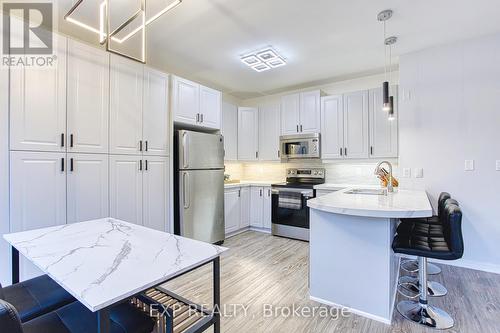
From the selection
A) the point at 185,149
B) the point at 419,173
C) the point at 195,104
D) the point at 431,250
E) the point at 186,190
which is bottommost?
the point at 431,250

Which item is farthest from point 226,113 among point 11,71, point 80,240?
point 80,240

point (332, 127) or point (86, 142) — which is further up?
point (332, 127)

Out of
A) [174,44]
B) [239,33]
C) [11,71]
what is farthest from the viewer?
[174,44]

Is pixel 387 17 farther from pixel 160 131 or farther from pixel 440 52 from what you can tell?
pixel 160 131

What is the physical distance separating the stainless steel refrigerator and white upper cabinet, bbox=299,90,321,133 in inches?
59.3

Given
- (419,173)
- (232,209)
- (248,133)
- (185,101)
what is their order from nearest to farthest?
(419,173)
(185,101)
(232,209)
(248,133)

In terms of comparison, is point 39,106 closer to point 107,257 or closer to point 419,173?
point 107,257

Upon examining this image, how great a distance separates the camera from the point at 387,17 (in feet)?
7.98

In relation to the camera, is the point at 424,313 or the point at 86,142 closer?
the point at 424,313

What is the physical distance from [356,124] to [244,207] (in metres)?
2.31

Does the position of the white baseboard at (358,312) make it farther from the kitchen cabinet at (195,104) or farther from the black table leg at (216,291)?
the kitchen cabinet at (195,104)

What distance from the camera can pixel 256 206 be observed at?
14.9 feet

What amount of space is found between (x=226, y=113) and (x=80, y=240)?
3.51 metres

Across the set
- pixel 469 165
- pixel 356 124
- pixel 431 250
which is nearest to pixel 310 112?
pixel 356 124
